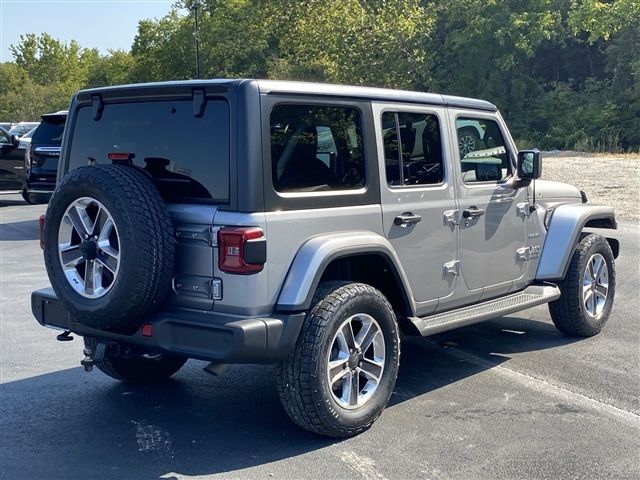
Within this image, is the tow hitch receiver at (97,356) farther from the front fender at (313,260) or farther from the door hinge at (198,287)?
the front fender at (313,260)

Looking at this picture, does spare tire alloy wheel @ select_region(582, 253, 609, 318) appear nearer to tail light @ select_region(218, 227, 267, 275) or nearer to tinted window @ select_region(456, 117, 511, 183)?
tinted window @ select_region(456, 117, 511, 183)

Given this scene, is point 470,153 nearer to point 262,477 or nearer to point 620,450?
point 620,450

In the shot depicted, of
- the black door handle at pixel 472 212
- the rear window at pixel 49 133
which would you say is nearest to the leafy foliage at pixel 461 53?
the rear window at pixel 49 133

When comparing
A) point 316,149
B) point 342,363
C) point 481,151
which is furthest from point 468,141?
point 342,363

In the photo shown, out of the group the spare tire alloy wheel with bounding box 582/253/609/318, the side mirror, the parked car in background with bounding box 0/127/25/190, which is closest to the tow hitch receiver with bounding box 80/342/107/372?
the side mirror

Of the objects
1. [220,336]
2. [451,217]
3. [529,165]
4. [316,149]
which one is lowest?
[220,336]

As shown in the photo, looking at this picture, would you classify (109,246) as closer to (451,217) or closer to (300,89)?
(300,89)

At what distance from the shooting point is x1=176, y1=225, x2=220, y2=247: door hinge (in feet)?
13.6

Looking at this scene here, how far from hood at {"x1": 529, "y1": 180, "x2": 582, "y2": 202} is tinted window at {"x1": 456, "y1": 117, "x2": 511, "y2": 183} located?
1.43ft

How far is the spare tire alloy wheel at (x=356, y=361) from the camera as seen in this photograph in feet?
14.6

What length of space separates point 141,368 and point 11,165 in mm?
13456

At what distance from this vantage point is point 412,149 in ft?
17.1

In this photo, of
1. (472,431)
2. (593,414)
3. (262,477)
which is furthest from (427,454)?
(593,414)

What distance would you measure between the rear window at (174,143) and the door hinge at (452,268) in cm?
181
